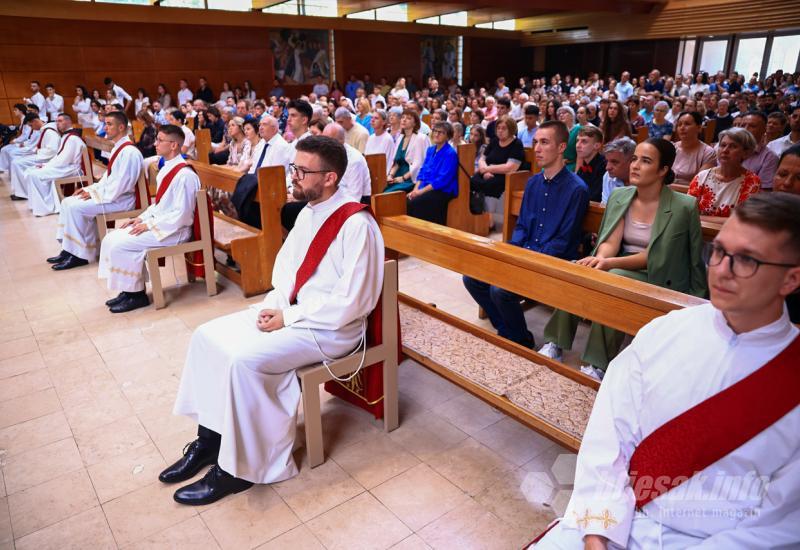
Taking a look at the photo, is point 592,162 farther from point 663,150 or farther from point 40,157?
point 40,157

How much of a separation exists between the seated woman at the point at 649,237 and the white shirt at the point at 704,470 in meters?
1.46

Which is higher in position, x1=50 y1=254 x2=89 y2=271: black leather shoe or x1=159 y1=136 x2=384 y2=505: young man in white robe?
x1=159 y1=136 x2=384 y2=505: young man in white robe

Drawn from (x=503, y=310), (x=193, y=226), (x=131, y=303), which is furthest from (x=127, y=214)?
(x=503, y=310)

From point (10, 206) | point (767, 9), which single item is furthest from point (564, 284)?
point (767, 9)

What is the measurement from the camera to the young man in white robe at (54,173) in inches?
295

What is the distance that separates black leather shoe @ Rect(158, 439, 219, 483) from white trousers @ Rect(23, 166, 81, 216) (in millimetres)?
6163

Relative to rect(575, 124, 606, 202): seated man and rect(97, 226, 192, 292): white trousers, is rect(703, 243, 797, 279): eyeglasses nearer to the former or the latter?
rect(575, 124, 606, 202): seated man

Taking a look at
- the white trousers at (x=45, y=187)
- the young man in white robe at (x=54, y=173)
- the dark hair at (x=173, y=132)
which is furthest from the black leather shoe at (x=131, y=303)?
the white trousers at (x=45, y=187)

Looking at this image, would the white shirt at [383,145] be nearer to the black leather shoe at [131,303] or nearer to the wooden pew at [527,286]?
the black leather shoe at [131,303]

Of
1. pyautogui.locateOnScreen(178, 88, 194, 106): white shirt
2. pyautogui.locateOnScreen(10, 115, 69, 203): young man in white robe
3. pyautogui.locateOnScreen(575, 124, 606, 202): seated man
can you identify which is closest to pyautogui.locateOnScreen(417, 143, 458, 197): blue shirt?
pyautogui.locateOnScreen(575, 124, 606, 202): seated man

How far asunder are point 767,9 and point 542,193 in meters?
17.8

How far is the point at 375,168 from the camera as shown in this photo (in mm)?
5824

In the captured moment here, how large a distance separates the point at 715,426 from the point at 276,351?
1.71 m

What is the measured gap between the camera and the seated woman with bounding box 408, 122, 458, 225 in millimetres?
5855
